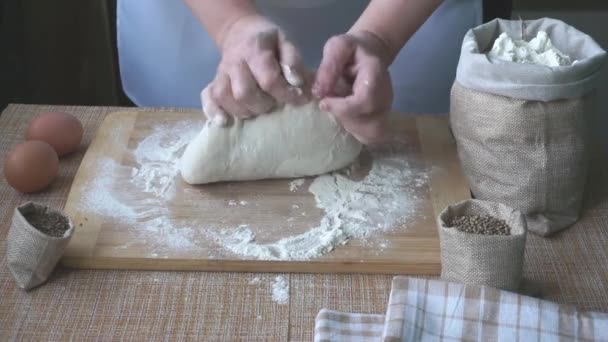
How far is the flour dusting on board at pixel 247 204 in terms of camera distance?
1185mm

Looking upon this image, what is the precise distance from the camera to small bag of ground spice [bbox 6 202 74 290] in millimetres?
1076

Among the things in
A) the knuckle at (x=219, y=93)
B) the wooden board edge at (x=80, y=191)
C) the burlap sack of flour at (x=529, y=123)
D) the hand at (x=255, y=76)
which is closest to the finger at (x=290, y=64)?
A: the hand at (x=255, y=76)

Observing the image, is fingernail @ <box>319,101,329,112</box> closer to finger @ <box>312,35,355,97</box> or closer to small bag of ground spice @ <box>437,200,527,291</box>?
finger @ <box>312,35,355,97</box>

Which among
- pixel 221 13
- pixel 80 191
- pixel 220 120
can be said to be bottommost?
pixel 80 191

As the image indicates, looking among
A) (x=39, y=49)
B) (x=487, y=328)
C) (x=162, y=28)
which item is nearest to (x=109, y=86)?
(x=39, y=49)

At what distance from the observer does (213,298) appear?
3.59 ft

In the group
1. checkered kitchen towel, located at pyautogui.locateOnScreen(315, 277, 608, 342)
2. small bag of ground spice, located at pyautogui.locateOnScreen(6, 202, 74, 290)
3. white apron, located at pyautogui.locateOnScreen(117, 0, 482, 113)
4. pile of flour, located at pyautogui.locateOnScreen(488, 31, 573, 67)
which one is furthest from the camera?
white apron, located at pyautogui.locateOnScreen(117, 0, 482, 113)

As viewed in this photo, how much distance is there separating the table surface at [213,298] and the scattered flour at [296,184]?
0.73ft

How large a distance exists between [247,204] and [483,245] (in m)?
0.44

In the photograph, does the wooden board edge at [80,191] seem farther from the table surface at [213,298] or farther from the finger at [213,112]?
the finger at [213,112]

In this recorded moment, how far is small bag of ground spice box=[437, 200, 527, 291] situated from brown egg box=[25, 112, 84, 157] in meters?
0.73

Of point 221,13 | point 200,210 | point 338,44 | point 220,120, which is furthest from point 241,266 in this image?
point 221,13

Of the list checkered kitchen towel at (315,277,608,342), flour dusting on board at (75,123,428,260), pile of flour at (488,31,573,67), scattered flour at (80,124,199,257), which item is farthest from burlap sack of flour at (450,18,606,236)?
scattered flour at (80,124,199,257)

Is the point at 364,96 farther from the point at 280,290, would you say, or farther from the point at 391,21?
the point at 280,290
